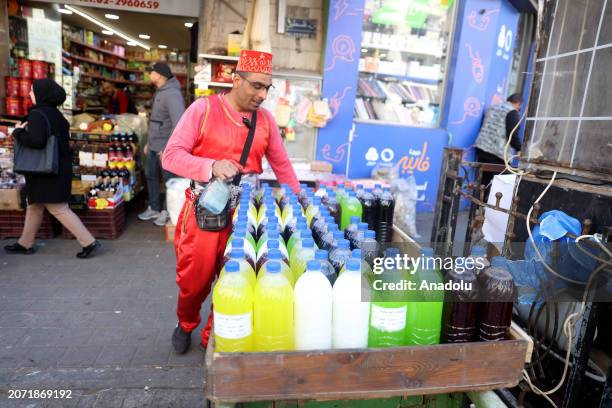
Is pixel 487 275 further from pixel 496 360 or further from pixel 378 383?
pixel 378 383

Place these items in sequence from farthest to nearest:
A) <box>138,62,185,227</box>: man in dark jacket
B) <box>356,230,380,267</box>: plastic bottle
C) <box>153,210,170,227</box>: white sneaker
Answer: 1. <box>153,210,170,227</box>: white sneaker
2. <box>138,62,185,227</box>: man in dark jacket
3. <box>356,230,380,267</box>: plastic bottle

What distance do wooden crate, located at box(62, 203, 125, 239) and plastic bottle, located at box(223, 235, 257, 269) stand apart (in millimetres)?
4134

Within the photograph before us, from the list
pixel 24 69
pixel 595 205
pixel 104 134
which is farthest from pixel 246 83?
pixel 24 69

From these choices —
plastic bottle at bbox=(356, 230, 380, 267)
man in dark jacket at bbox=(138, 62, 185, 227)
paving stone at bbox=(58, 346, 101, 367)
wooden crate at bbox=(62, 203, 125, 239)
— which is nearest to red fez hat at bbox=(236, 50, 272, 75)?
plastic bottle at bbox=(356, 230, 380, 267)

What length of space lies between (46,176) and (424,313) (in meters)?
4.25

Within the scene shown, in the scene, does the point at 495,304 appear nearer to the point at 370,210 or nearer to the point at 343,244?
the point at 343,244

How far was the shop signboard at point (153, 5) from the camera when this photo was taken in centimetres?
638

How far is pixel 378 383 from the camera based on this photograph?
4.86ft

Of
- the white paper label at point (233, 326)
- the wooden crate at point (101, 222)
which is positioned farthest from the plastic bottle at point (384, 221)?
the wooden crate at point (101, 222)

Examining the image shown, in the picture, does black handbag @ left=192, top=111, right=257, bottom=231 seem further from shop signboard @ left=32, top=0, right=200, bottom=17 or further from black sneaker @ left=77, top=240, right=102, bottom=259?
shop signboard @ left=32, top=0, right=200, bottom=17

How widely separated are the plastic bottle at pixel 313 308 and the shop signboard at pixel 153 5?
6153 millimetres

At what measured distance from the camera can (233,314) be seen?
1493 mm

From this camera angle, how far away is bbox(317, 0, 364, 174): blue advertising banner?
645 cm

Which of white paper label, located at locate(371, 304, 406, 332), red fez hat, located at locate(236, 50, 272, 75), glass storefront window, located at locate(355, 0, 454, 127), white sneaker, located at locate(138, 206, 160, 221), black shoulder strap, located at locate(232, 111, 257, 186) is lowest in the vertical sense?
white sneaker, located at locate(138, 206, 160, 221)
